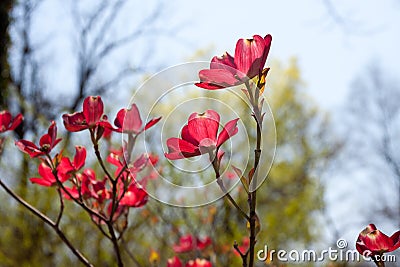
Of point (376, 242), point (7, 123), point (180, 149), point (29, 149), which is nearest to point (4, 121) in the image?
point (7, 123)

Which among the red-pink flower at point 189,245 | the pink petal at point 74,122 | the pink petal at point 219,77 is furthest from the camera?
the red-pink flower at point 189,245

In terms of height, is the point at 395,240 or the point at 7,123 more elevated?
the point at 7,123

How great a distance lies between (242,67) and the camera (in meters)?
0.40

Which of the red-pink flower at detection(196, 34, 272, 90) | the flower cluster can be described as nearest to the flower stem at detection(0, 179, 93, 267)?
the flower cluster

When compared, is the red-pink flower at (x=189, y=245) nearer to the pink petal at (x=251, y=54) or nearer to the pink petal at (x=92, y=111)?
the pink petal at (x=92, y=111)

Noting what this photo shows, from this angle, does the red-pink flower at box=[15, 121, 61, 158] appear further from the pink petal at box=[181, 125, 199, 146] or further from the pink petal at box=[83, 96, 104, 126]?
→ the pink petal at box=[181, 125, 199, 146]

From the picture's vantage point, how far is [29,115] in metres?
4.19

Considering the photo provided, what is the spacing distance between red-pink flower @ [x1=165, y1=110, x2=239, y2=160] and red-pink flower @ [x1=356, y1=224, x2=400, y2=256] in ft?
0.55

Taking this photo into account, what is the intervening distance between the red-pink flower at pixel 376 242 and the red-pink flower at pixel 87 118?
285 mm

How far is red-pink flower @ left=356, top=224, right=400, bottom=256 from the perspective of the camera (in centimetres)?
45

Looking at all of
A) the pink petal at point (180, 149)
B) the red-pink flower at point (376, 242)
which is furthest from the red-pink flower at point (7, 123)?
the red-pink flower at point (376, 242)

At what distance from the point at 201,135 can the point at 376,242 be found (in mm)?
197

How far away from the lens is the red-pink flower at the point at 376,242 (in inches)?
17.6

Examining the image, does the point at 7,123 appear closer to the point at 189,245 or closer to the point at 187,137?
the point at 187,137
